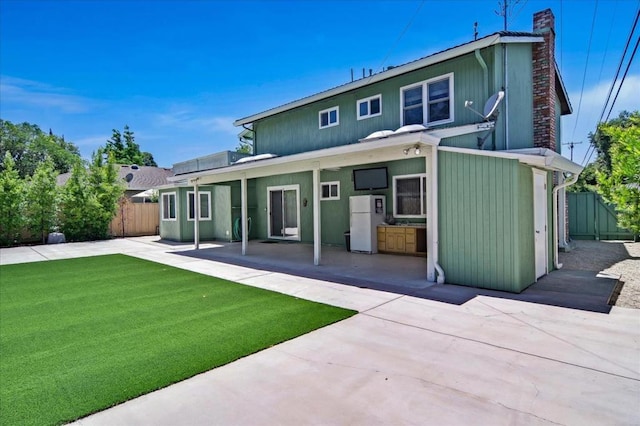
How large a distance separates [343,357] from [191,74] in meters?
14.7

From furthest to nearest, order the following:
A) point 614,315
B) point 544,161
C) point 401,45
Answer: point 401,45, point 544,161, point 614,315

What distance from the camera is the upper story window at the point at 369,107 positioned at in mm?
10170

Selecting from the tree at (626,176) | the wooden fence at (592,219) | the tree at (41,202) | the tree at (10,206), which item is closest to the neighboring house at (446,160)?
the tree at (626,176)

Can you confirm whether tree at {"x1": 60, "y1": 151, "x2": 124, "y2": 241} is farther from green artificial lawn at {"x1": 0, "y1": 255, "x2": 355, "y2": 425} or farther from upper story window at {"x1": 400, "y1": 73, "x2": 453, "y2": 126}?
upper story window at {"x1": 400, "y1": 73, "x2": 453, "y2": 126}

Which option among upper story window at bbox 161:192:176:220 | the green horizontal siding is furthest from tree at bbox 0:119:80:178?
the green horizontal siding

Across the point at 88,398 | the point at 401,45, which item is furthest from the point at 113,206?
the point at 88,398

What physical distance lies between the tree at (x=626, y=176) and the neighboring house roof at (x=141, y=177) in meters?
25.4

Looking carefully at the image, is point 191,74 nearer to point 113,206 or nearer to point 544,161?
point 113,206

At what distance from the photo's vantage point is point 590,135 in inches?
1142

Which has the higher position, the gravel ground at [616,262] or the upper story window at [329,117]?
the upper story window at [329,117]

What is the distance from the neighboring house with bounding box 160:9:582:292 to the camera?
18.9ft

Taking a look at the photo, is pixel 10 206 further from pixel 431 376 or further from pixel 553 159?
pixel 553 159

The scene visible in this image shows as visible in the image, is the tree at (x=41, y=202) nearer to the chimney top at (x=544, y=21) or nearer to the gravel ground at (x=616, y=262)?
the chimney top at (x=544, y=21)

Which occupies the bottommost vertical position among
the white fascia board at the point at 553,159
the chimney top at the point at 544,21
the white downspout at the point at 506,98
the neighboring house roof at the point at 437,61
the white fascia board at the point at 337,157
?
the white fascia board at the point at 553,159
